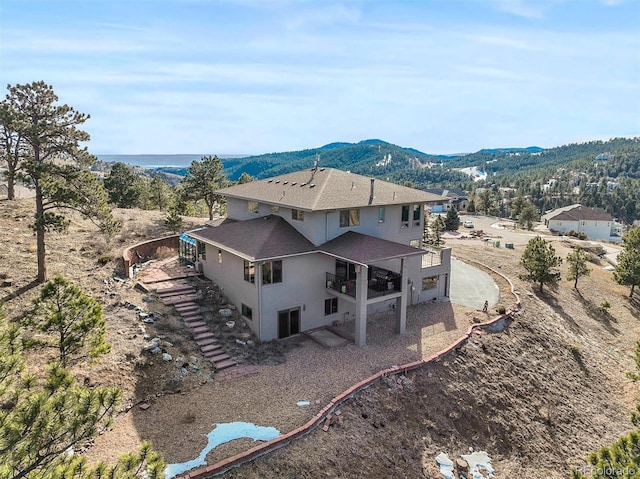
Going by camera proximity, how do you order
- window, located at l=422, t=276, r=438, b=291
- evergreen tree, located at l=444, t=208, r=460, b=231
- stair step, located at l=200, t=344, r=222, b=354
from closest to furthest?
1. stair step, located at l=200, t=344, r=222, b=354
2. window, located at l=422, t=276, r=438, b=291
3. evergreen tree, located at l=444, t=208, r=460, b=231

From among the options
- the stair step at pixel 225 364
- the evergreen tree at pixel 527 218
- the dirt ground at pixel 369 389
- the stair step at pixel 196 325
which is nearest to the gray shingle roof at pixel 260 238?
the dirt ground at pixel 369 389

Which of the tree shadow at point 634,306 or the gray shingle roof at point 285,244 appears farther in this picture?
the tree shadow at point 634,306

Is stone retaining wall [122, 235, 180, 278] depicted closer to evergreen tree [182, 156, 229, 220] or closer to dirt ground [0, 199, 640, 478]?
dirt ground [0, 199, 640, 478]

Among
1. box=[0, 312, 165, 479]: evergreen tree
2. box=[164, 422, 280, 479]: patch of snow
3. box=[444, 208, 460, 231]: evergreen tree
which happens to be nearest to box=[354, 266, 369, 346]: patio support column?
box=[164, 422, 280, 479]: patch of snow

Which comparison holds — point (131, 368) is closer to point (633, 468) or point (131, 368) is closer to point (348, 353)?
point (348, 353)

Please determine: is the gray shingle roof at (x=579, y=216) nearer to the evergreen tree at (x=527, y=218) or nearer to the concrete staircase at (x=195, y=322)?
the evergreen tree at (x=527, y=218)

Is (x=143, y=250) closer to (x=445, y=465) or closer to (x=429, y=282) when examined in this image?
(x=429, y=282)
